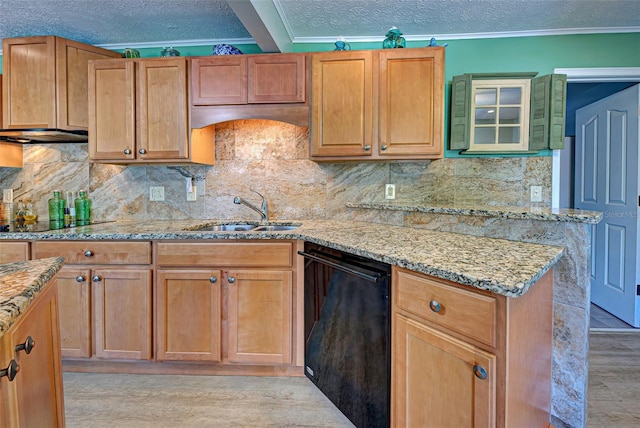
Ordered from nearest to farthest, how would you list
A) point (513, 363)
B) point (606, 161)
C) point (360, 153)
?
point (513, 363) < point (360, 153) < point (606, 161)

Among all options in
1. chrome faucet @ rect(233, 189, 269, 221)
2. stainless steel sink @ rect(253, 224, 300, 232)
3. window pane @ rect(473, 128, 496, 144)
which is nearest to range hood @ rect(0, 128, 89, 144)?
chrome faucet @ rect(233, 189, 269, 221)

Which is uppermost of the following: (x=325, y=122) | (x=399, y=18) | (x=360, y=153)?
(x=399, y=18)

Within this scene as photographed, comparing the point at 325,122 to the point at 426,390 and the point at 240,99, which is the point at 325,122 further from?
the point at 426,390

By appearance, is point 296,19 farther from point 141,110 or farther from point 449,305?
point 449,305

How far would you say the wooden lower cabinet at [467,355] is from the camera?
0.98 m

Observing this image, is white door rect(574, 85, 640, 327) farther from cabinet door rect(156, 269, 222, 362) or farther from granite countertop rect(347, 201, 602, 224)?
cabinet door rect(156, 269, 222, 362)

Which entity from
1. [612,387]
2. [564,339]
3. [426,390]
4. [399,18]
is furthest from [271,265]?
[612,387]

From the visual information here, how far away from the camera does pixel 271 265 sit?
197cm

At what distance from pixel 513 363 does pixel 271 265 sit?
4.30 ft

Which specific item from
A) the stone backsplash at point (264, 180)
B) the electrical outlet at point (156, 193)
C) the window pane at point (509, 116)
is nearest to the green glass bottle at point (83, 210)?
the stone backsplash at point (264, 180)

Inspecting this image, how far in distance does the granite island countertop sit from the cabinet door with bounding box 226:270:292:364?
25 centimetres

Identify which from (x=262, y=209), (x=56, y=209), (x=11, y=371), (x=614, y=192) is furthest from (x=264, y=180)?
(x=614, y=192)

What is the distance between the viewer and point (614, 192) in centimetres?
296

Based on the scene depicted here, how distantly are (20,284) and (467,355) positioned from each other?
4.18ft
